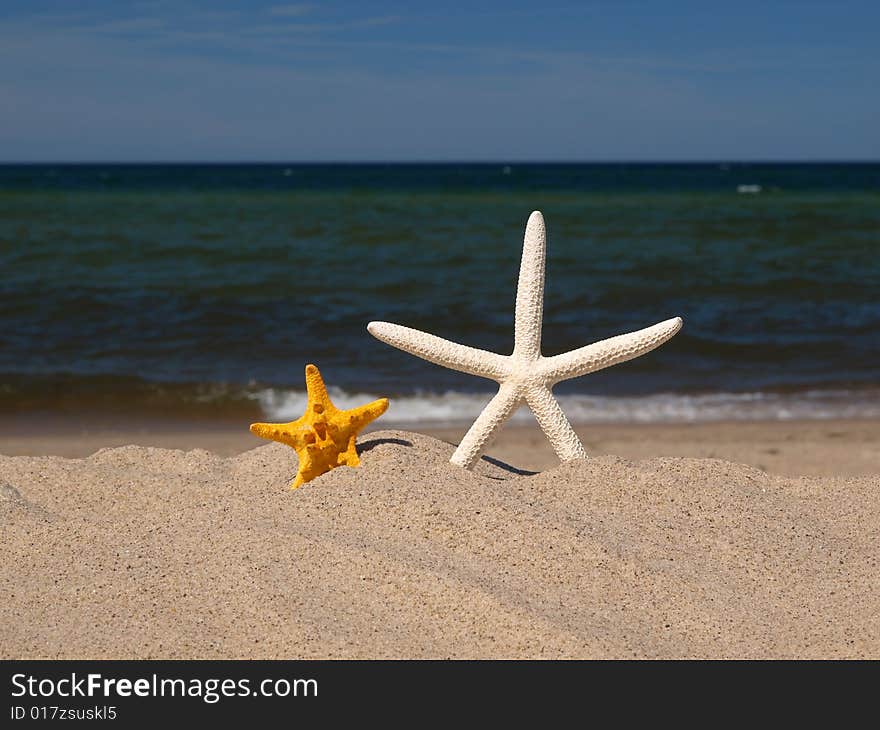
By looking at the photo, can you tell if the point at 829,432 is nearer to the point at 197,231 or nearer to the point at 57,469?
the point at 57,469

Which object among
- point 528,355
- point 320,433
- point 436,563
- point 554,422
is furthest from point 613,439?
point 436,563

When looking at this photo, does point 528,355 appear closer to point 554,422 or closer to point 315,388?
point 554,422

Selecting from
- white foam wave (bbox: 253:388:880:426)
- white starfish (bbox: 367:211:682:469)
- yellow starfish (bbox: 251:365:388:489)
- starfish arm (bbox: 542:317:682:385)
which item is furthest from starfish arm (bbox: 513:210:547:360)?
white foam wave (bbox: 253:388:880:426)

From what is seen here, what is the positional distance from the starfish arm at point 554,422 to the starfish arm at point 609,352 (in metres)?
0.09

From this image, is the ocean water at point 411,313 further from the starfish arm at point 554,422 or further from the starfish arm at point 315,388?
the starfish arm at point 315,388

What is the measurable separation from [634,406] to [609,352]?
169 inches

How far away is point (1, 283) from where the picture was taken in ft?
50.3

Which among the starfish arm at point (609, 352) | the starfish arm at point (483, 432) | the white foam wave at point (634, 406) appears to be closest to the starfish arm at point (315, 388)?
the starfish arm at point (483, 432)

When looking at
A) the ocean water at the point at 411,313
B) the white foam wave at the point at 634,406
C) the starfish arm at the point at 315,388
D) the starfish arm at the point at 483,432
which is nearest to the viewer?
the starfish arm at the point at 315,388

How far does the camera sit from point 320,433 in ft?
15.2

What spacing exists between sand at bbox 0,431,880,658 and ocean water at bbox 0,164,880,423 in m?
4.19

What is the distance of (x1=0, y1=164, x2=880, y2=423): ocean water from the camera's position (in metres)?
9.48

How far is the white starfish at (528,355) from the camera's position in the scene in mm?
4895

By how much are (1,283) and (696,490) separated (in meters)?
13.3
